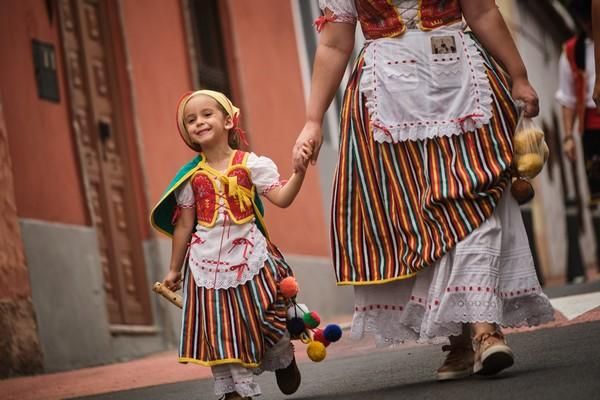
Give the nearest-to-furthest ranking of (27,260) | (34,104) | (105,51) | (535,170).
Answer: (535,170) → (27,260) → (34,104) → (105,51)

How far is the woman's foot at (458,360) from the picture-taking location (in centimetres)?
582

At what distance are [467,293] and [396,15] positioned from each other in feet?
3.55

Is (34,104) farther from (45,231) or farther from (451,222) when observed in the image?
(451,222)

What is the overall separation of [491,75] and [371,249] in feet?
2.61

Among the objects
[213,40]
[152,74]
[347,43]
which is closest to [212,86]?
[213,40]

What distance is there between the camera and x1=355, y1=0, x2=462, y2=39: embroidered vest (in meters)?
5.83

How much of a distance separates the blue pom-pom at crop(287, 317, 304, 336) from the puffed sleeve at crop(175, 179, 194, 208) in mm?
579

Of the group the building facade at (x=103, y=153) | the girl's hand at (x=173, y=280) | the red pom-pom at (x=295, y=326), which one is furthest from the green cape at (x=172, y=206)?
the building facade at (x=103, y=153)

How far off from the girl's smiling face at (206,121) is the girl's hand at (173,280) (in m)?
0.50

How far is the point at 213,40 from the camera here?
15945mm

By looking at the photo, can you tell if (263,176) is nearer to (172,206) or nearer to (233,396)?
(172,206)

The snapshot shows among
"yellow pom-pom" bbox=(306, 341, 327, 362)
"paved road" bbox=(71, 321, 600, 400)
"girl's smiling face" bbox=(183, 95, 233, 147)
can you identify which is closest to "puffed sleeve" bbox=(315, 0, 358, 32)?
"girl's smiling face" bbox=(183, 95, 233, 147)

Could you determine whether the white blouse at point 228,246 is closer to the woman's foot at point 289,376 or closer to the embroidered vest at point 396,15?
the woman's foot at point 289,376

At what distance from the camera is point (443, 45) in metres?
5.83
